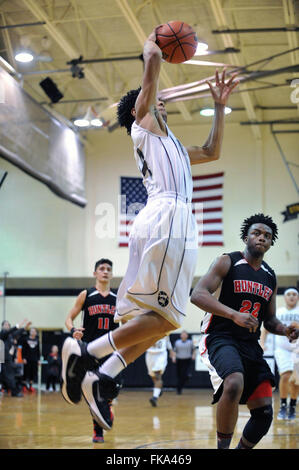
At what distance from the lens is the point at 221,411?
15.7ft

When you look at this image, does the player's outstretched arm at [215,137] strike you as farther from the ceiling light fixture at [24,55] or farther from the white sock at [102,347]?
the ceiling light fixture at [24,55]

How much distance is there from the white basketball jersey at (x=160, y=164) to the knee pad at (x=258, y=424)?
183cm

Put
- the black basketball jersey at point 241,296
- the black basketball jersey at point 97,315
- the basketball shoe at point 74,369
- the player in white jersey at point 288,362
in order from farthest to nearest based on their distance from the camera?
the player in white jersey at point 288,362
the black basketball jersey at point 97,315
the black basketball jersey at point 241,296
the basketball shoe at point 74,369

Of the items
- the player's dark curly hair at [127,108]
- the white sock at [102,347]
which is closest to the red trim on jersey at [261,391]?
the white sock at [102,347]

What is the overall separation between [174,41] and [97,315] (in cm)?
455

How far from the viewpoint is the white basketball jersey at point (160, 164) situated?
4.31 meters

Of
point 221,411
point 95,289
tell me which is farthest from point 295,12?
point 221,411

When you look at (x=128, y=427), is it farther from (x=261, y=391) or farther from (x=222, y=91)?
(x=222, y=91)

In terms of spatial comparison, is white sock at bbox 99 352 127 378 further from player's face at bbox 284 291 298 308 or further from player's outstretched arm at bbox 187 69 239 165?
player's face at bbox 284 291 298 308

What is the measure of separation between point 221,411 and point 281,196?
16.1 metres

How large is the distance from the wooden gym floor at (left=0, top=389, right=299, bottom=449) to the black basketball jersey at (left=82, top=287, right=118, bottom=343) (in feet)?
4.44

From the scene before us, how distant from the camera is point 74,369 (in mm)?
3930

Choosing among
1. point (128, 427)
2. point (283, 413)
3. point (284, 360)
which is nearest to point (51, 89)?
point (284, 360)

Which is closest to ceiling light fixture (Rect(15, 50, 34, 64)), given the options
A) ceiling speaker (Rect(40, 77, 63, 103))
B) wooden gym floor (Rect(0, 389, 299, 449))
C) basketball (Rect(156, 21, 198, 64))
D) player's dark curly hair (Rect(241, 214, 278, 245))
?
ceiling speaker (Rect(40, 77, 63, 103))
